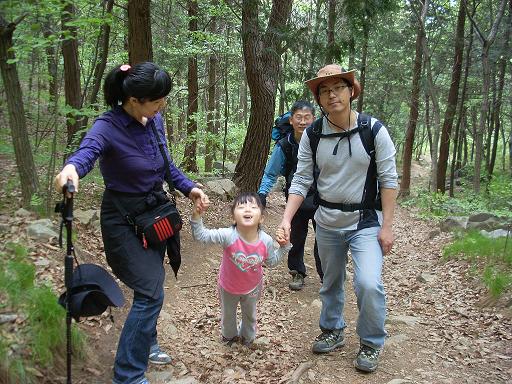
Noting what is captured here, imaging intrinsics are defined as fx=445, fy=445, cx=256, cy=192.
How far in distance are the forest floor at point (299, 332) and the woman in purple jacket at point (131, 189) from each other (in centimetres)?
56

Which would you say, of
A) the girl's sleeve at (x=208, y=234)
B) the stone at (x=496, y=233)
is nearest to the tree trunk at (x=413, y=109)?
the stone at (x=496, y=233)

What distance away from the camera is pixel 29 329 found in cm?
325

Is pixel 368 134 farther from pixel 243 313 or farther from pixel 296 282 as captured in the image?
pixel 296 282

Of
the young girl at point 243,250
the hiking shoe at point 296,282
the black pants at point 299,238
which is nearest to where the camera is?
the young girl at point 243,250

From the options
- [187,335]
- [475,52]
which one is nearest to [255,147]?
[187,335]

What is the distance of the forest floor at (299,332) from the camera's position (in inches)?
149

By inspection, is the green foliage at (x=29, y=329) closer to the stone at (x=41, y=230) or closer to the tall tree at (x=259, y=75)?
the stone at (x=41, y=230)

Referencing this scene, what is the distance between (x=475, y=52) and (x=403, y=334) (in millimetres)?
22347

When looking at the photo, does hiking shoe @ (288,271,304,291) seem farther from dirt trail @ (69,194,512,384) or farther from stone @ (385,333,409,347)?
stone @ (385,333,409,347)

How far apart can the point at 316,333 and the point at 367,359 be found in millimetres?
1115

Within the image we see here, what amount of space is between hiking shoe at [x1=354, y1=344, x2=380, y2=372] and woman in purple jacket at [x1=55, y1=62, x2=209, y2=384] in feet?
5.89

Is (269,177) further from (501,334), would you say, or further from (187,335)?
(501,334)

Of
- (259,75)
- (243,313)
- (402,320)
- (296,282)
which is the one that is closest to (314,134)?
(243,313)

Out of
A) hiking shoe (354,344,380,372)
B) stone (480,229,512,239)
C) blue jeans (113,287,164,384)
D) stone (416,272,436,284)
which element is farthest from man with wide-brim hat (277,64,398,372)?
stone (480,229,512,239)
